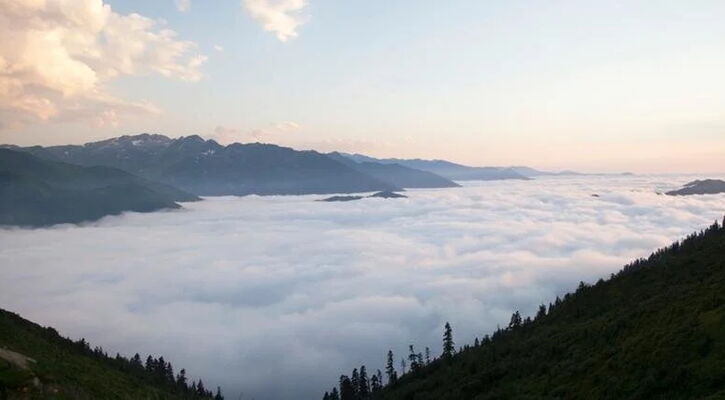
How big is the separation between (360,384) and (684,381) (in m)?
119

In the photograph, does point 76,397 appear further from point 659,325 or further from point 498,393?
point 659,325

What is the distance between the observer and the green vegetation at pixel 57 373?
50688 mm

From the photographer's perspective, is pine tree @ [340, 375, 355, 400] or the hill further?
pine tree @ [340, 375, 355, 400]

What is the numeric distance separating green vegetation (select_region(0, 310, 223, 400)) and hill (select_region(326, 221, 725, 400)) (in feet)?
180

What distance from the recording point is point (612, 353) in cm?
5988

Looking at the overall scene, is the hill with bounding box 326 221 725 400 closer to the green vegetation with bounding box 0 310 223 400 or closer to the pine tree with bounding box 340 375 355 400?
the pine tree with bounding box 340 375 355 400

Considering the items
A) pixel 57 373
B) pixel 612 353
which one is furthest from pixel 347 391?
pixel 612 353

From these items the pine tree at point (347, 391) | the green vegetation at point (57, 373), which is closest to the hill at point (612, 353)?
the pine tree at point (347, 391)

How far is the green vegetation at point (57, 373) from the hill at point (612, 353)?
54.8 m

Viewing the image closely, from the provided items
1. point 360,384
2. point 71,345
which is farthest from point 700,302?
point 71,345

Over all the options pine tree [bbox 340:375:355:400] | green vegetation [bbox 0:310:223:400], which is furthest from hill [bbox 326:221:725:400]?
green vegetation [bbox 0:310:223:400]

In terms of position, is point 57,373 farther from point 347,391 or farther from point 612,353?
point 347,391

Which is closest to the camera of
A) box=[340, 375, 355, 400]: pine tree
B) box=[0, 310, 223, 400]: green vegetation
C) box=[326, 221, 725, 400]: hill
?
box=[326, 221, 725, 400]: hill

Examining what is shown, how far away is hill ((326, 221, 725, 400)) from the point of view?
147ft
